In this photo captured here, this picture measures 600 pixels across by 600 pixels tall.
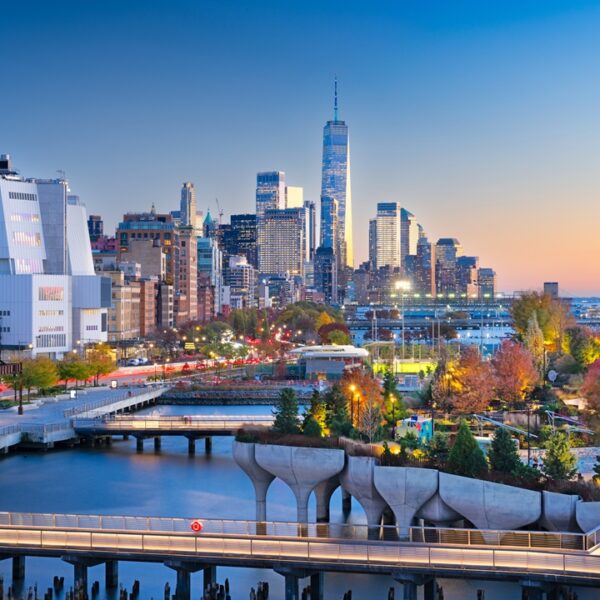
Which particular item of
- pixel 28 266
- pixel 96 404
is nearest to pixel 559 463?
pixel 96 404

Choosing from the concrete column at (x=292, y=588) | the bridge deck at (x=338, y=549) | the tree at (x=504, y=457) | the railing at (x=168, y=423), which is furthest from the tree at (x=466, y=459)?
the railing at (x=168, y=423)

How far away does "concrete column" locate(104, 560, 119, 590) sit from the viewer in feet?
130

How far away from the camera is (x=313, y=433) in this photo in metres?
48.1

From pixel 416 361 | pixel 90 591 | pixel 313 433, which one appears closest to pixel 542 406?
pixel 313 433

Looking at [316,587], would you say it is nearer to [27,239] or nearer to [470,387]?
[470,387]

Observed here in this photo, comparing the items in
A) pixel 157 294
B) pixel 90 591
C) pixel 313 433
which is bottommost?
pixel 90 591

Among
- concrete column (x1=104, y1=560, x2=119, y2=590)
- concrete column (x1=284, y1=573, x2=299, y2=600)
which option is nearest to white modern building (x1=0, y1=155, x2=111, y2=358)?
concrete column (x1=104, y1=560, x2=119, y2=590)

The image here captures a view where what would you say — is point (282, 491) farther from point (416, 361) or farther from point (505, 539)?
point (416, 361)

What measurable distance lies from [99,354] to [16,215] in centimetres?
2238

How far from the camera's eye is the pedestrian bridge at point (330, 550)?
33875mm

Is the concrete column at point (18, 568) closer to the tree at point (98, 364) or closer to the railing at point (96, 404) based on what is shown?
the railing at point (96, 404)

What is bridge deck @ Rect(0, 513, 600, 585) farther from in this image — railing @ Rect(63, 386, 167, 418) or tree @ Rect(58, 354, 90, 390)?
tree @ Rect(58, 354, 90, 390)

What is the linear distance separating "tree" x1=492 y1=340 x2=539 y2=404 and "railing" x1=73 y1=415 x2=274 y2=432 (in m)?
17.2

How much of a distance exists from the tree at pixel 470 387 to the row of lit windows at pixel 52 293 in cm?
5798
